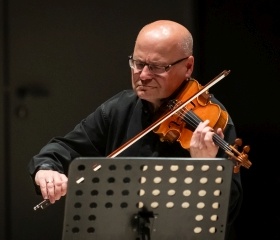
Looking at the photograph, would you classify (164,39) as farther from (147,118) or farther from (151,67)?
(147,118)

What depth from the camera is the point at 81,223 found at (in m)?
1.48

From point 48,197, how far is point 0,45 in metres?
1.01

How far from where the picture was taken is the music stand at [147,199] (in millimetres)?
1435

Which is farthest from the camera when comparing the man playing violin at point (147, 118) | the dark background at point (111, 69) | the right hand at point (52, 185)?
the dark background at point (111, 69)

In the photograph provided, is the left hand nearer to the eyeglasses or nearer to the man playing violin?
the man playing violin

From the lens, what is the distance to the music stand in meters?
1.43

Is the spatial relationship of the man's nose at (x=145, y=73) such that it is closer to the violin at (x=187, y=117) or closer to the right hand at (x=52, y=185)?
the violin at (x=187, y=117)

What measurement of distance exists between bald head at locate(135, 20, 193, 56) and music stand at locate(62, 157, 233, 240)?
544 mm

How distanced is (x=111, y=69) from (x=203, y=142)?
3.18ft

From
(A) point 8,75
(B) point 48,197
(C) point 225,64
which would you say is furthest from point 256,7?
Result: (B) point 48,197

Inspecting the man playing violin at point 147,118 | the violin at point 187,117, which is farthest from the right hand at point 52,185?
the violin at point 187,117

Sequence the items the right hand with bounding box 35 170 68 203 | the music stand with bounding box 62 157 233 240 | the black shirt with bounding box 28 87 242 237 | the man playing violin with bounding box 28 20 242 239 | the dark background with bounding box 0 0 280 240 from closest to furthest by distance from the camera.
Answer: the music stand with bounding box 62 157 233 240, the right hand with bounding box 35 170 68 203, the man playing violin with bounding box 28 20 242 239, the black shirt with bounding box 28 87 242 237, the dark background with bounding box 0 0 280 240

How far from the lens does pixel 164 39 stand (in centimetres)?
191

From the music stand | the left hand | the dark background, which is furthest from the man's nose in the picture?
the dark background
